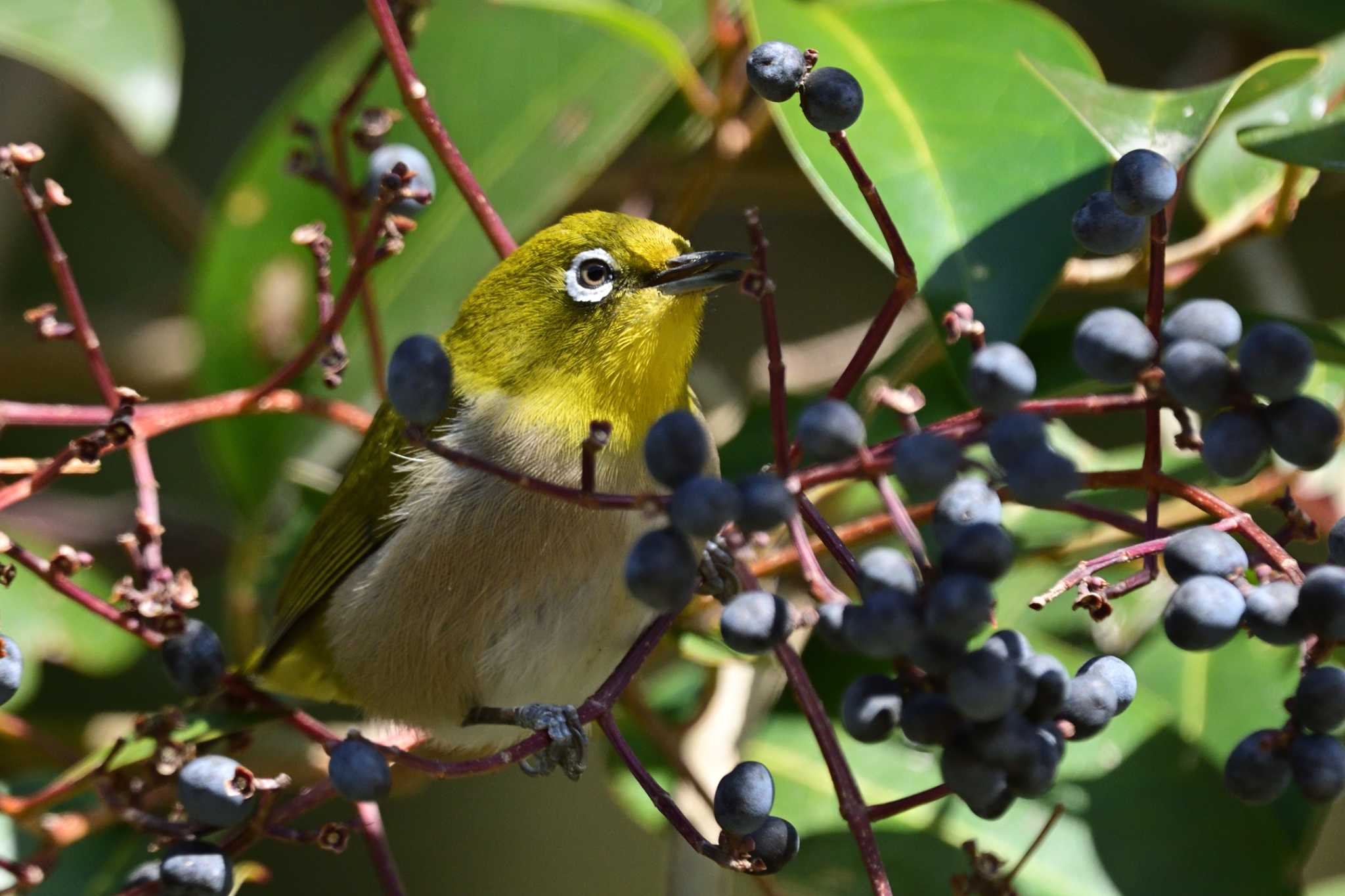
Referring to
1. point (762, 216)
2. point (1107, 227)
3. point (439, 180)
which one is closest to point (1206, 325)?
point (1107, 227)

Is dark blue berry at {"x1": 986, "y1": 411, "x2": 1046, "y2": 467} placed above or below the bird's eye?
above

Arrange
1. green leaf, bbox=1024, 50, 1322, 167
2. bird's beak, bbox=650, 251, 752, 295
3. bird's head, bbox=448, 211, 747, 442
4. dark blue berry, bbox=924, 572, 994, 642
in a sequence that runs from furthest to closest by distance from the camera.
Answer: bird's head, bbox=448, 211, 747, 442, bird's beak, bbox=650, 251, 752, 295, green leaf, bbox=1024, 50, 1322, 167, dark blue berry, bbox=924, 572, 994, 642

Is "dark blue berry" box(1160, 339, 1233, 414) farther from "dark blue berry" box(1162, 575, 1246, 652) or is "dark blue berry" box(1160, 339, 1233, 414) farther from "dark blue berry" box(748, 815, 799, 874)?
"dark blue berry" box(748, 815, 799, 874)

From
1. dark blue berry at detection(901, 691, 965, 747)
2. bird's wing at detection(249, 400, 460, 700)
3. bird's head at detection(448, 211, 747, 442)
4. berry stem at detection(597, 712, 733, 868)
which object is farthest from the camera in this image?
bird's wing at detection(249, 400, 460, 700)

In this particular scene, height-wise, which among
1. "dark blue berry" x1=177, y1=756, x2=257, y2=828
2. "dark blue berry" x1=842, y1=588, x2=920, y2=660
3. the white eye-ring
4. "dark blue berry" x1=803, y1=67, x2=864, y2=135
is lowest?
"dark blue berry" x1=177, y1=756, x2=257, y2=828

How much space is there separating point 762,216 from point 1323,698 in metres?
3.26

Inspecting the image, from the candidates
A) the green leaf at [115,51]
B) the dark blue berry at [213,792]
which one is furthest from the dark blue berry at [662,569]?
the green leaf at [115,51]

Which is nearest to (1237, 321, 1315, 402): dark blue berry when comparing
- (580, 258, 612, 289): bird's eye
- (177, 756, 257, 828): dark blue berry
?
(177, 756, 257, 828): dark blue berry

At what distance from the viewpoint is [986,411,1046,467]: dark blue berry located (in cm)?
114

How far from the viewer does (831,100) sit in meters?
1.40

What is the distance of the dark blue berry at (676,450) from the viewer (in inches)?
47.4

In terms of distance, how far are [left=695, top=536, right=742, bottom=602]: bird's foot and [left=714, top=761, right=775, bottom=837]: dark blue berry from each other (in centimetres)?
34

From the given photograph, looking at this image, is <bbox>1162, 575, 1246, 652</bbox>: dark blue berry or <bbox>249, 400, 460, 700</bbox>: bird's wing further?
<bbox>249, 400, 460, 700</bbox>: bird's wing

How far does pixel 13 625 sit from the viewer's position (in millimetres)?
2797
